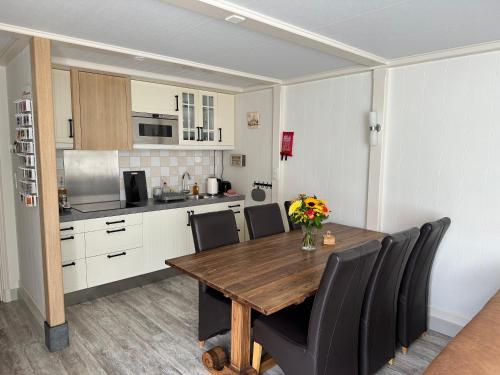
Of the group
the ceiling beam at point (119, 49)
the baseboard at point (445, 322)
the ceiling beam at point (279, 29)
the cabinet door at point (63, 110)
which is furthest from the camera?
the cabinet door at point (63, 110)

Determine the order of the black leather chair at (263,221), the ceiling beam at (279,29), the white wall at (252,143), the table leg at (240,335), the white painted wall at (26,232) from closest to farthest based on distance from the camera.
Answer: the ceiling beam at (279,29) → the table leg at (240,335) → the white painted wall at (26,232) → the black leather chair at (263,221) → the white wall at (252,143)

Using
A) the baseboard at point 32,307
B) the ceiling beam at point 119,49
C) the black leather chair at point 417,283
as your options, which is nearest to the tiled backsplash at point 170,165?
the baseboard at point 32,307

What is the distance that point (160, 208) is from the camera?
3.73 m

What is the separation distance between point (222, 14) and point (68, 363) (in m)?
2.45

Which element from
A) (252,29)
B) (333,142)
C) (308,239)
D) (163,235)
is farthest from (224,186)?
(252,29)

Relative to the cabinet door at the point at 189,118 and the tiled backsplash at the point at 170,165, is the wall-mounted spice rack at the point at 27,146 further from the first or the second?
the cabinet door at the point at 189,118

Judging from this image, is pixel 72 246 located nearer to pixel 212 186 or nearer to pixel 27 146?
pixel 27 146

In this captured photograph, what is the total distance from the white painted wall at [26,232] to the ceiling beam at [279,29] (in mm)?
1464

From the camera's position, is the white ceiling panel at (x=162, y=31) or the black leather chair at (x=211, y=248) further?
the black leather chair at (x=211, y=248)

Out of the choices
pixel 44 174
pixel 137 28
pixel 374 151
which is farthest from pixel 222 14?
pixel 374 151

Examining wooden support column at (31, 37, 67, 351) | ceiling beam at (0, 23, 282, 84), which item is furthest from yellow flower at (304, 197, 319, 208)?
wooden support column at (31, 37, 67, 351)

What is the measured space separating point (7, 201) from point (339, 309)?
313 cm

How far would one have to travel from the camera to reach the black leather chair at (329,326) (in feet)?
5.39

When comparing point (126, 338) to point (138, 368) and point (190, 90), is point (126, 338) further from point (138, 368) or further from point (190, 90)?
point (190, 90)
